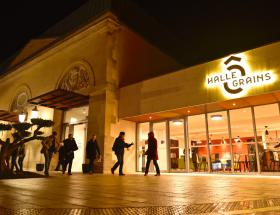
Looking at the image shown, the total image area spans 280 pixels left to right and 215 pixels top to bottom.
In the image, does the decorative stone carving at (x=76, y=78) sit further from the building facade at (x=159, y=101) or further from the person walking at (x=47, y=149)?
the person walking at (x=47, y=149)

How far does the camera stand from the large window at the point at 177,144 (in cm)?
1414

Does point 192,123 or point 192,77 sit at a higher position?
point 192,77

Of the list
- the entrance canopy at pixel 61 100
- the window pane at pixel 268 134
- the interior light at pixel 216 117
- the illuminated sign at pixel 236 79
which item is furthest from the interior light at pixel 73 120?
the window pane at pixel 268 134

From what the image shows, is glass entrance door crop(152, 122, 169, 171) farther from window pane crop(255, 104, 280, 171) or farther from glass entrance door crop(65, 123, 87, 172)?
window pane crop(255, 104, 280, 171)

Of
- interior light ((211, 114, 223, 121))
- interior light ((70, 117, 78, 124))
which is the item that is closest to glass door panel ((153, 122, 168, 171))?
interior light ((211, 114, 223, 121))

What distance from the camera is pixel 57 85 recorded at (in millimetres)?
18062

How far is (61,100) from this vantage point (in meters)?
15.3

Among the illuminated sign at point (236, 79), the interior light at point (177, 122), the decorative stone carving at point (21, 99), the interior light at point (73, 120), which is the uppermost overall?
the decorative stone carving at point (21, 99)

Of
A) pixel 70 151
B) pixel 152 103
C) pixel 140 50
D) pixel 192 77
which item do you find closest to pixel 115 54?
pixel 140 50

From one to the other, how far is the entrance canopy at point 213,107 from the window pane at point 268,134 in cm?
47

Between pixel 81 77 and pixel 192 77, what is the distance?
7.55 metres

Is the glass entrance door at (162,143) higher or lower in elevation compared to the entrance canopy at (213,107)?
lower

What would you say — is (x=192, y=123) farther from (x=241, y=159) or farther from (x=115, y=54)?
(x=115, y=54)

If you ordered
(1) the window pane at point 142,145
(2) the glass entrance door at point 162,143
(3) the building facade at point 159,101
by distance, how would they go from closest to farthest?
(3) the building facade at point 159,101
(2) the glass entrance door at point 162,143
(1) the window pane at point 142,145
